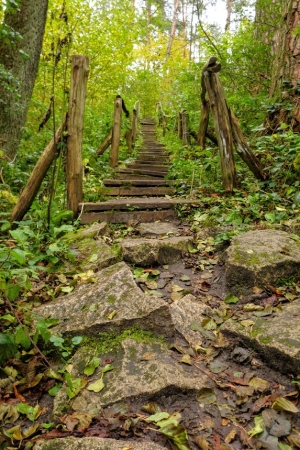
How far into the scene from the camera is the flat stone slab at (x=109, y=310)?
5.95ft

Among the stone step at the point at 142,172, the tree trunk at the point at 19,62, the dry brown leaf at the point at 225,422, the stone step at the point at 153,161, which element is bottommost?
the dry brown leaf at the point at 225,422

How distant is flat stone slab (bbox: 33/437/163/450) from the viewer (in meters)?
1.17

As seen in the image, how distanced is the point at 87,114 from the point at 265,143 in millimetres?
5377

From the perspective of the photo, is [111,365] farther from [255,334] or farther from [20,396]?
[255,334]

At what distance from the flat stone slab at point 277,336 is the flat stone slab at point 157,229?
1554 millimetres

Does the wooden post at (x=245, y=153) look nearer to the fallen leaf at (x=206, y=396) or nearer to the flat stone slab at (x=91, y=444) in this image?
the fallen leaf at (x=206, y=396)

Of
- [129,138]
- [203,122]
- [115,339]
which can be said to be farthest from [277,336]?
[129,138]

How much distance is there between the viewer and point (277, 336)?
5.43ft

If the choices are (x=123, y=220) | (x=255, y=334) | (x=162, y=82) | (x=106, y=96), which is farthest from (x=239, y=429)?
(x=162, y=82)

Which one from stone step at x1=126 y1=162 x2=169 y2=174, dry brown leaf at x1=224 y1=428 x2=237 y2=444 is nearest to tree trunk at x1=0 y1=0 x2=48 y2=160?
stone step at x1=126 y1=162 x2=169 y2=174

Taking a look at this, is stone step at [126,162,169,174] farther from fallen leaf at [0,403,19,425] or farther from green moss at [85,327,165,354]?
fallen leaf at [0,403,19,425]

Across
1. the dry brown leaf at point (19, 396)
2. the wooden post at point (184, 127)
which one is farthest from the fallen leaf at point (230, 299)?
the wooden post at point (184, 127)

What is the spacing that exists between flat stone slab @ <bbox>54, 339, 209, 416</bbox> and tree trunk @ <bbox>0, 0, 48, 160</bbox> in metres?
4.06

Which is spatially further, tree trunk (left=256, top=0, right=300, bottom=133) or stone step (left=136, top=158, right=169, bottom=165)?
stone step (left=136, top=158, right=169, bottom=165)
